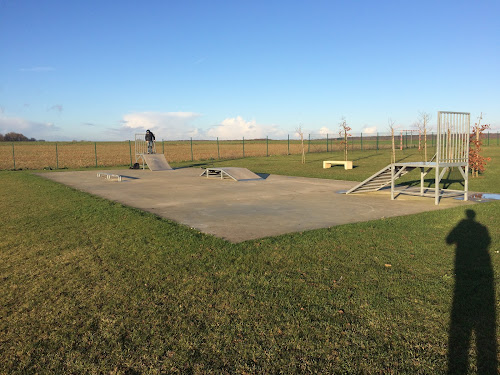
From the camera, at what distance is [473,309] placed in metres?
3.62

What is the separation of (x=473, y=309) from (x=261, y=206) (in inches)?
252

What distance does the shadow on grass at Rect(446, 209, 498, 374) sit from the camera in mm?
2854

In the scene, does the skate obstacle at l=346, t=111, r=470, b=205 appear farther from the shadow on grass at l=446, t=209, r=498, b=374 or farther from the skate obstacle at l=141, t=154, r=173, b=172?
the skate obstacle at l=141, t=154, r=173, b=172

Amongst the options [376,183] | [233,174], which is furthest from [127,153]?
[376,183]

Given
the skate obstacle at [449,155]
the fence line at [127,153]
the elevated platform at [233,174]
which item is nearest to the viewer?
the skate obstacle at [449,155]

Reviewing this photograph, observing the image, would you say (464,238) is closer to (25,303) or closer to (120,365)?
(120,365)

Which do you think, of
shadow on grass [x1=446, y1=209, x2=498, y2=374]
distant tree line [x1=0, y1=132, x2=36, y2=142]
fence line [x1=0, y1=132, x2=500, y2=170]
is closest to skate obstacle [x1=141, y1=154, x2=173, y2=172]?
fence line [x1=0, y1=132, x2=500, y2=170]

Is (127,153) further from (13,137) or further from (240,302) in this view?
(13,137)

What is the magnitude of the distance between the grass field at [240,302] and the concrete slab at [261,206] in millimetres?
885

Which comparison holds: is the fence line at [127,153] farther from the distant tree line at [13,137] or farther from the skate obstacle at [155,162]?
the distant tree line at [13,137]

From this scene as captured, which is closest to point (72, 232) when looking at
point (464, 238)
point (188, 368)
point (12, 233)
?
point (12, 233)

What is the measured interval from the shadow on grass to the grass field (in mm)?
22

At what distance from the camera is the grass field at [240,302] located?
9.55 feet

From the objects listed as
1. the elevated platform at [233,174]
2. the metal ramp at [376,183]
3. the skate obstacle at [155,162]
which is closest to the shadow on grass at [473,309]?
the metal ramp at [376,183]
